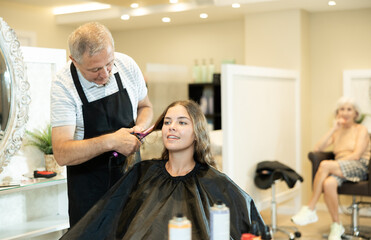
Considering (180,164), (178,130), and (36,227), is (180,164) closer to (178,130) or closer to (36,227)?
(178,130)

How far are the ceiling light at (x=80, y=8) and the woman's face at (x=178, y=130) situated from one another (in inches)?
149

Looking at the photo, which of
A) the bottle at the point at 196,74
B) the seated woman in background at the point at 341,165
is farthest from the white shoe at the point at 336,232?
the bottle at the point at 196,74

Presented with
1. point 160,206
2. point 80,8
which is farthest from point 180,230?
point 80,8

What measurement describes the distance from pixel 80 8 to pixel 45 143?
3.46 m

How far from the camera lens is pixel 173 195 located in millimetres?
2229

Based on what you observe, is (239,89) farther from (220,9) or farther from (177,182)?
A: (177,182)

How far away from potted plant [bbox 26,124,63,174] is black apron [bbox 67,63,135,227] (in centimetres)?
66

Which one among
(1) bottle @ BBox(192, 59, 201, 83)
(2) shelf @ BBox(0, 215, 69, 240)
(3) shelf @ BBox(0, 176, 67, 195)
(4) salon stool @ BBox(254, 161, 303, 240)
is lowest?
(2) shelf @ BBox(0, 215, 69, 240)

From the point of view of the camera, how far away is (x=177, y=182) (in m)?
2.29

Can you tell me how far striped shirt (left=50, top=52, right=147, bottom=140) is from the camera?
223 centimetres

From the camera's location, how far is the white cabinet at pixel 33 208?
2.81m

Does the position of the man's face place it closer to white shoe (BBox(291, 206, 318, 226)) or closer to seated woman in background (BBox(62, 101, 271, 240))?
seated woman in background (BBox(62, 101, 271, 240))

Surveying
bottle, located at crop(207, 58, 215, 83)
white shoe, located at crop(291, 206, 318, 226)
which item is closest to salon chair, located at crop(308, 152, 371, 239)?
white shoe, located at crop(291, 206, 318, 226)

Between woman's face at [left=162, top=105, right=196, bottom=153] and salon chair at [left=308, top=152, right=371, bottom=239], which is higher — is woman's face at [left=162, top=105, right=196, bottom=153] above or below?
above
